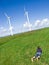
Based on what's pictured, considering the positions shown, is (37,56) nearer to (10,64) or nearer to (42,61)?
(42,61)

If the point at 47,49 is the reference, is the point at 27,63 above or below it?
below

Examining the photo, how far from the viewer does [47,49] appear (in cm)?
3884

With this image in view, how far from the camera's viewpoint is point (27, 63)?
33438mm

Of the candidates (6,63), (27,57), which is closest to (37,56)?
(27,57)

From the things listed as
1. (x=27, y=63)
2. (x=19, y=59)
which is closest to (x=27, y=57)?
(x=19, y=59)

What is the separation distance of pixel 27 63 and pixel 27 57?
3.88m

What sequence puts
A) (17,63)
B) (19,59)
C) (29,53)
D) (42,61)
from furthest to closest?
(29,53), (19,59), (17,63), (42,61)

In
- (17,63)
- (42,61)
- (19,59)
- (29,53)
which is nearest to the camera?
(42,61)

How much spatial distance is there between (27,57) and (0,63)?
5448mm

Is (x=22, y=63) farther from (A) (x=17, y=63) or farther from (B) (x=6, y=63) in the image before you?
(B) (x=6, y=63)

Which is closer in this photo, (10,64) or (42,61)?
(42,61)

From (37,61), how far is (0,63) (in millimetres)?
8701

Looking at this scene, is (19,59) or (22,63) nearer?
(22,63)

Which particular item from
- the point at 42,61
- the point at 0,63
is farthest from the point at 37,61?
the point at 0,63
